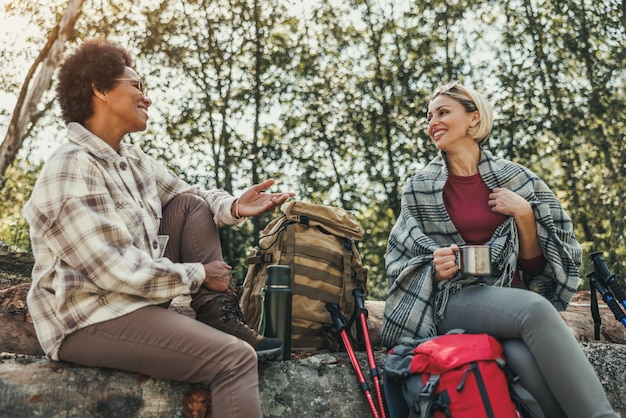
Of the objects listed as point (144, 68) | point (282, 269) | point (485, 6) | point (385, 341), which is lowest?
point (385, 341)

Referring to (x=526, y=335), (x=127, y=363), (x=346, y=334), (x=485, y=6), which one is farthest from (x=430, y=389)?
(x=485, y=6)

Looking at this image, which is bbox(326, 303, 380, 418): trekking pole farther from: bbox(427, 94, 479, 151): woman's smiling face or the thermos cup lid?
bbox(427, 94, 479, 151): woman's smiling face

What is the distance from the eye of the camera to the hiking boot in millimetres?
3191

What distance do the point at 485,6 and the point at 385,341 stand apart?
9.24 m

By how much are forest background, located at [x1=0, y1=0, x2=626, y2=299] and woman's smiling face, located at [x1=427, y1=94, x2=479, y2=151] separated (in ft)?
23.6

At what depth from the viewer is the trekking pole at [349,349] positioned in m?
3.39

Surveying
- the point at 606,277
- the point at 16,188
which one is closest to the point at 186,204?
the point at 606,277

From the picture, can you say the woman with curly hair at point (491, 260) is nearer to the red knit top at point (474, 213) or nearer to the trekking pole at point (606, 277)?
the red knit top at point (474, 213)

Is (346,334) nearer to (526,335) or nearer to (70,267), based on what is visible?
(526,335)

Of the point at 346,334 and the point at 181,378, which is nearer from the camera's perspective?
the point at 181,378

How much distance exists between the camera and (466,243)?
12.7 ft

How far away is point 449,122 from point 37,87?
9479 mm

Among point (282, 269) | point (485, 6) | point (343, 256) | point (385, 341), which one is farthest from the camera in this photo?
point (485, 6)

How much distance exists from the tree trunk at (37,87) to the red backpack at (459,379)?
1003 centimetres
